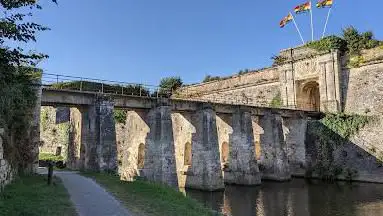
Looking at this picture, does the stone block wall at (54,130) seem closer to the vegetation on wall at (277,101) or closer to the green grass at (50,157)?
the green grass at (50,157)

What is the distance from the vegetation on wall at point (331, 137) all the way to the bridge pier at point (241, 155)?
728 cm

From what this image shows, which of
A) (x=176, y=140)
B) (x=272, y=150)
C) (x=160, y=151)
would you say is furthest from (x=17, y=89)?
(x=272, y=150)

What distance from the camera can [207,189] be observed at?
2541cm

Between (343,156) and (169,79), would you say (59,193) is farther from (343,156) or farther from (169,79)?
(169,79)

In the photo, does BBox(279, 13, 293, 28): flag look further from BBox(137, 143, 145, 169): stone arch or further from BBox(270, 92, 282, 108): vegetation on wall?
BBox(137, 143, 145, 169): stone arch

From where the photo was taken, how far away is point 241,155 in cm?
2897

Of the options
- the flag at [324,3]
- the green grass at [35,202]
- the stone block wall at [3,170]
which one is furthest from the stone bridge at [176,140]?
the flag at [324,3]

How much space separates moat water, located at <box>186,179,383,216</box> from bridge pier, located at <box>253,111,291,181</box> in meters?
2.07

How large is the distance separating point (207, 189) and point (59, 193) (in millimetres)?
14398

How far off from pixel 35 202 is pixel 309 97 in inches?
1384

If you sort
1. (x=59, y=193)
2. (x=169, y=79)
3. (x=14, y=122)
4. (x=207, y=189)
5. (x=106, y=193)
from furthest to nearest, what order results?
(x=169, y=79) < (x=207, y=189) < (x=14, y=122) < (x=106, y=193) < (x=59, y=193)

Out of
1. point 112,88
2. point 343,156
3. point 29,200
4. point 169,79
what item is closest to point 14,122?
point 29,200

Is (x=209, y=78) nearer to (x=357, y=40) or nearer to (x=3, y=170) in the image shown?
(x=357, y=40)

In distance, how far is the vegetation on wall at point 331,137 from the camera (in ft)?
103
